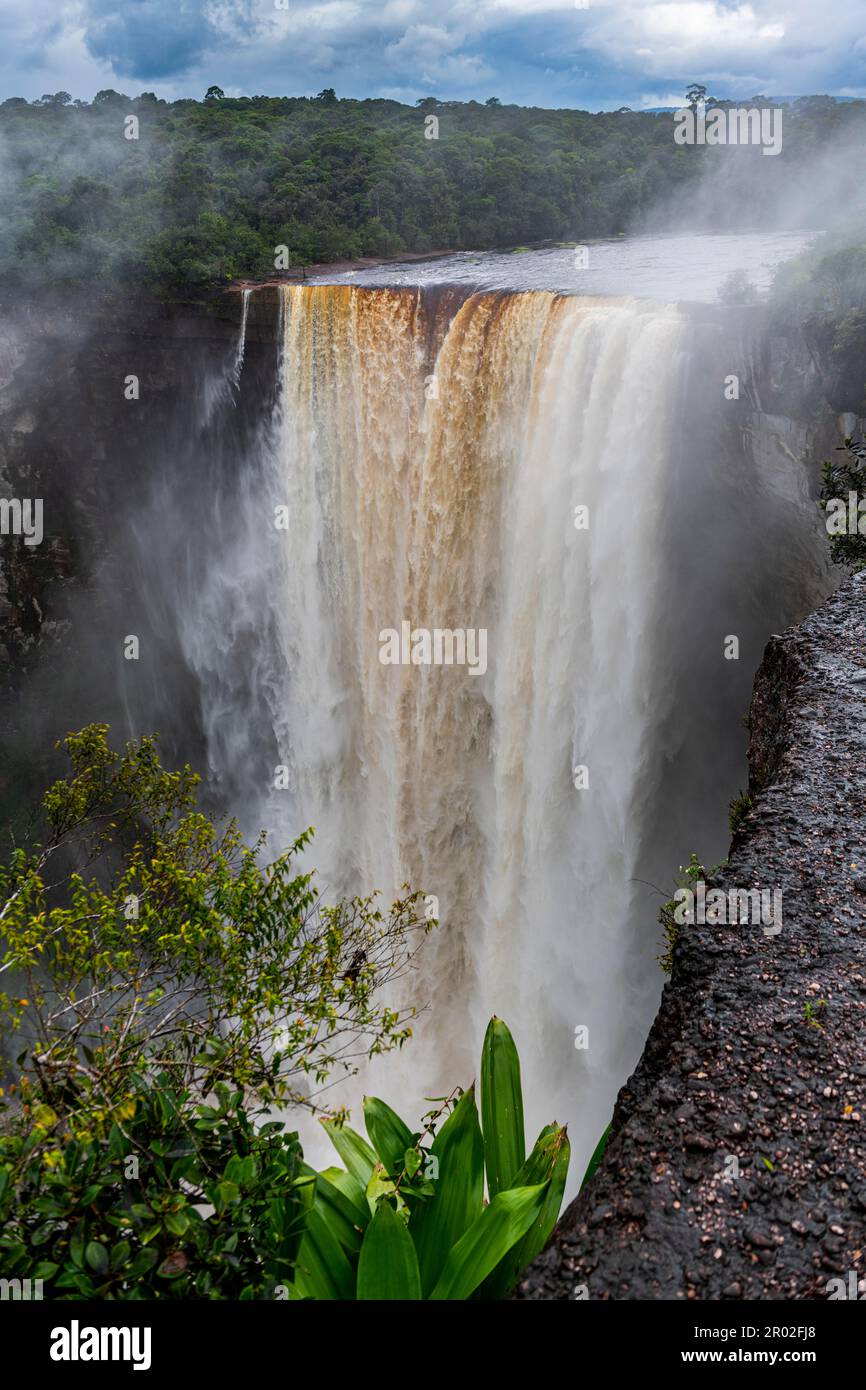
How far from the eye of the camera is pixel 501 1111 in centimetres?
543

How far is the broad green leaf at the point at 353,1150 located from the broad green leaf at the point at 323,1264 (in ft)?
1.65

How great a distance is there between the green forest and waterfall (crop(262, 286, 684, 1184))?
21.3 feet

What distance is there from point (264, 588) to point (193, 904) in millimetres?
12038

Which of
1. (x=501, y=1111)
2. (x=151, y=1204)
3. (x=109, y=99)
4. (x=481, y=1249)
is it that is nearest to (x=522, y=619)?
(x=501, y=1111)

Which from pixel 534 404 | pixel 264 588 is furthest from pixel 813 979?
pixel 264 588

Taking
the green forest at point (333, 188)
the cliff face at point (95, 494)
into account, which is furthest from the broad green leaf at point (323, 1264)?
the green forest at point (333, 188)

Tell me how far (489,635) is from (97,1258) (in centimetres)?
1107

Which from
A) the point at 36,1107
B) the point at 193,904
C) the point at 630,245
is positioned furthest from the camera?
the point at 630,245

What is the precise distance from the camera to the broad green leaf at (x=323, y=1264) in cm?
446

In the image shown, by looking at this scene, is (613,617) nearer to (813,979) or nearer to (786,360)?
(786,360)

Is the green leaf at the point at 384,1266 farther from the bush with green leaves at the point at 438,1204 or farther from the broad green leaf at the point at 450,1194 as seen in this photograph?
the broad green leaf at the point at 450,1194

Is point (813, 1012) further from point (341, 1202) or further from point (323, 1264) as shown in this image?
point (323, 1264)
